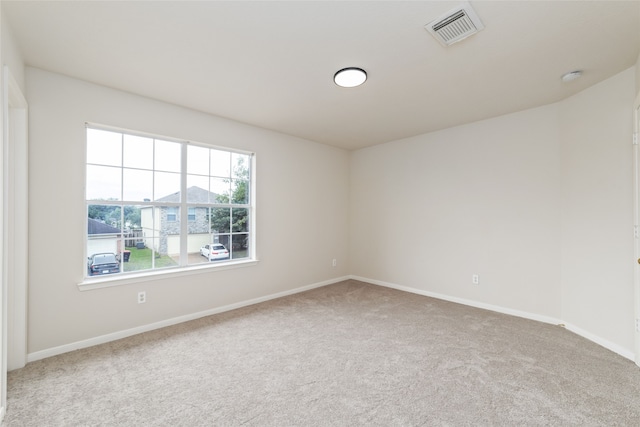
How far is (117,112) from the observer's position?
2900 millimetres

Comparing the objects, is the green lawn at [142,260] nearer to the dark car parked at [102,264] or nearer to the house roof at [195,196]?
the dark car parked at [102,264]

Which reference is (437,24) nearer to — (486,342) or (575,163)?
(575,163)

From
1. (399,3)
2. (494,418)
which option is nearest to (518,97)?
(399,3)

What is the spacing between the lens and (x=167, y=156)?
3328 millimetres

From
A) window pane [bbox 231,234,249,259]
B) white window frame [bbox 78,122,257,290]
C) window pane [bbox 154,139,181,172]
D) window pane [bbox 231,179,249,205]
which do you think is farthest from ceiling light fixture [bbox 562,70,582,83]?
window pane [bbox 154,139,181,172]

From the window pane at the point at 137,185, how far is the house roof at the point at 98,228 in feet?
1.09

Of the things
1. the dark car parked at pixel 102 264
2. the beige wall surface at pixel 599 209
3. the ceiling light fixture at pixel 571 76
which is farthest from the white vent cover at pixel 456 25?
the dark car parked at pixel 102 264

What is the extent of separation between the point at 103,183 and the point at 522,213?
4758 mm

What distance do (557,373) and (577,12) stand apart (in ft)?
8.50

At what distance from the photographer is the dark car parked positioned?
9.34ft

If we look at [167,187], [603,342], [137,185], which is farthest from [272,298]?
[603,342]

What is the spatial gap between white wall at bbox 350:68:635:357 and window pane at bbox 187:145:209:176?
2.83 m

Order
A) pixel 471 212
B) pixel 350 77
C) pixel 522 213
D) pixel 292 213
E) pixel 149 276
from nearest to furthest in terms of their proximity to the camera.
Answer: pixel 350 77
pixel 149 276
pixel 522 213
pixel 471 212
pixel 292 213

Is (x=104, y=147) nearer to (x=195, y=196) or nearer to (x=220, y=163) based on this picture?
(x=195, y=196)
